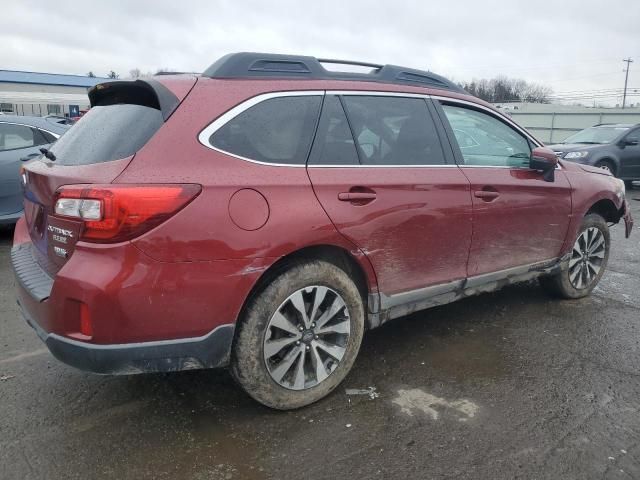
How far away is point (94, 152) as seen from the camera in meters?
2.67

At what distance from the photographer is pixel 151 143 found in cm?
249

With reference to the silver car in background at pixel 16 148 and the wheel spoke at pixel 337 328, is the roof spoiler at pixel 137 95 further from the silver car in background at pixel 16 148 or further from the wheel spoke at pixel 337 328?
the silver car in background at pixel 16 148

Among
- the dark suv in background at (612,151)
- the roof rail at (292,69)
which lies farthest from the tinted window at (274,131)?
the dark suv in background at (612,151)

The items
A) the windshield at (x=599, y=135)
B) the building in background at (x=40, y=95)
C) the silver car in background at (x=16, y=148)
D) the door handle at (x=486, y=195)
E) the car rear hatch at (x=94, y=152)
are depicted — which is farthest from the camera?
the building in background at (x=40, y=95)

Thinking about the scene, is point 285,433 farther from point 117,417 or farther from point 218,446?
point 117,417

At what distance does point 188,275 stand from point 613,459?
86.0 inches

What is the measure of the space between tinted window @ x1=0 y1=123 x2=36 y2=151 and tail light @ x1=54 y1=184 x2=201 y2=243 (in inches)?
209

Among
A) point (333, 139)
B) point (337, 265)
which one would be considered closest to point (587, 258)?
point (337, 265)

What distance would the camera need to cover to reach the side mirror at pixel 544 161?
400cm

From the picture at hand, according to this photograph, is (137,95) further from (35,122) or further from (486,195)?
(35,122)

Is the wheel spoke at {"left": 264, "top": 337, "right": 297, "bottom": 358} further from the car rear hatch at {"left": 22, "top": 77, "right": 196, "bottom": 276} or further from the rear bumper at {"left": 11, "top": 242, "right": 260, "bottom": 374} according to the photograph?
the car rear hatch at {"left": 22, "top": 77, "right": 196, "bottom": 276}

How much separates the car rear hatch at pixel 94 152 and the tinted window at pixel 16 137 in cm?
439

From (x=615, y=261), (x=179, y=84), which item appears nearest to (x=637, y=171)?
(x=615, y=261)

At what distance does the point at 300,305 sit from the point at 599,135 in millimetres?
13751
